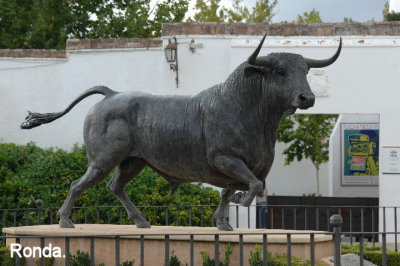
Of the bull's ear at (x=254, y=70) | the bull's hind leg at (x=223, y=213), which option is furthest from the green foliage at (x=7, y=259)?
the bull's ear at (x=254, y=70)

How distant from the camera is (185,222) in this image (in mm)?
11500

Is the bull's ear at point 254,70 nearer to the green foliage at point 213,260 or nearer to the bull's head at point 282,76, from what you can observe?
the bull's head at point 282,76

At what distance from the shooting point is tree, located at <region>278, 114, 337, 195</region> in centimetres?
1936

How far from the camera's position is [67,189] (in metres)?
12.0

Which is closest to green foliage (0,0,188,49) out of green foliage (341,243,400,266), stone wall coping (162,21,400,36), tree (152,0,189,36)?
tree (152,0,189,36)

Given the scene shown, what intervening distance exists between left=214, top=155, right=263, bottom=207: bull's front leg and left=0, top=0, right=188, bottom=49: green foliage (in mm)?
12027

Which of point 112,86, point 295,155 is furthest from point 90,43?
point 295,155

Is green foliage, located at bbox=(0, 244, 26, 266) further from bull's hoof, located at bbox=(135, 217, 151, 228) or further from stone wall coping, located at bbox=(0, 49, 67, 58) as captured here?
stone wall coping, located at bbox=(0, 49, 67, 58)

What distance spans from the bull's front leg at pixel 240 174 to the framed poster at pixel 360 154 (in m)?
11.1

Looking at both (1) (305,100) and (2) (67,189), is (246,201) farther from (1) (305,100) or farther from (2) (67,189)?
(2) (67,189)

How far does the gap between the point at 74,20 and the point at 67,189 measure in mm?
8019

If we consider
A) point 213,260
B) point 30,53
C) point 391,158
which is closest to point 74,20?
point 30,53

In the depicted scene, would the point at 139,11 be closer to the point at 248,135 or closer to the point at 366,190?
the point at 366,190

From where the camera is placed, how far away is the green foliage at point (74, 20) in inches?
723
